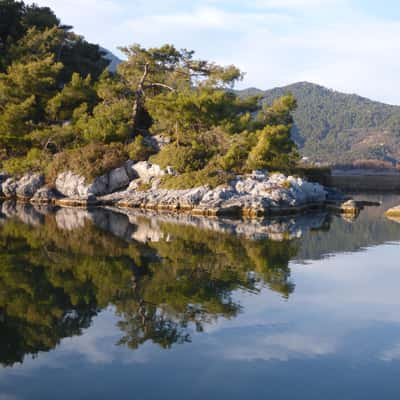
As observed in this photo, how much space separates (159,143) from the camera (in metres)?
35.0

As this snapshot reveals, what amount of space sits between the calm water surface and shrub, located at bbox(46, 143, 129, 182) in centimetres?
1350

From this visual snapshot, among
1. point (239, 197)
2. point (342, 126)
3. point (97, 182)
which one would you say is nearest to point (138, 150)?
point (97, 182)

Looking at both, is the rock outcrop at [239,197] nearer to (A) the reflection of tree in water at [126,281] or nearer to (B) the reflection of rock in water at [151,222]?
(B) the reflection of rock in water at [151,222]

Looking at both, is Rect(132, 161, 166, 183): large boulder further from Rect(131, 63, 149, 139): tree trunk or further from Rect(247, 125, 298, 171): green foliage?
Rect(247, 125, 298, 171): green foliage

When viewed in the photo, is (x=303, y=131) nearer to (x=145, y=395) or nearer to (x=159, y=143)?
(x=159, y=143)

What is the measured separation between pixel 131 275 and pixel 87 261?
2159mm

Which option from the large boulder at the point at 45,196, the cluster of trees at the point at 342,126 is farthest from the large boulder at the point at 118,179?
the cluster of trees at the point at 342,126

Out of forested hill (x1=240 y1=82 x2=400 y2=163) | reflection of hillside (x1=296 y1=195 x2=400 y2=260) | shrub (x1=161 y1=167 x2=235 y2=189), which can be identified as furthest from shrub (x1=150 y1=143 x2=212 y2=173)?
forested hill (x1=240 y1=82 x2=400 y2=163)

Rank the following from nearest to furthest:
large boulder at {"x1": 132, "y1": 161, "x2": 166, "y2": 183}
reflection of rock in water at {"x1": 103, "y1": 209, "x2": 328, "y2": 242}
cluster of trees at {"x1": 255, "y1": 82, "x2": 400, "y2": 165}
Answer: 1. reflection of rock in water at {"x1": 103, "y1": 209, "x2": 328, "y2": 242}
2. large boulder at {"x1": 132, "y1": 161, "x2": 166, "y2": 183}
3. cluster of trees at {"x1": 255, "y1": 82, "x2": 400, "y2": 165}

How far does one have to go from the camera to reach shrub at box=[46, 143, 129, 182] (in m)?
31.9

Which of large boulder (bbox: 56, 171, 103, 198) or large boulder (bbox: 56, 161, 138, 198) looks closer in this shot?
large boulder (bbox: 56, 171, 103, 198)

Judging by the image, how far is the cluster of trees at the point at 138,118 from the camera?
1267 inches

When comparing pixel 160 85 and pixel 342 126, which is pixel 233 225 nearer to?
pixel 160 85

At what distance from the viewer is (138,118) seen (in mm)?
38344
